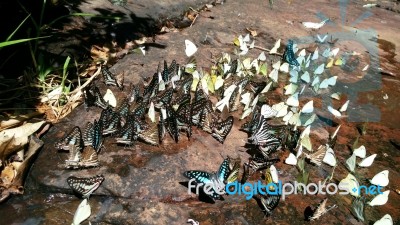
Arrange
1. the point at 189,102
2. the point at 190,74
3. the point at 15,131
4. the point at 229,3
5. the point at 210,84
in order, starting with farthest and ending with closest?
the point at 229,3 → the point at 190,74 → the point at 210,84 → the point at 189,102 → the point at 15,131

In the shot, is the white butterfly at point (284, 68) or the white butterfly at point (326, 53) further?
the white butterfly at point (326, 53)

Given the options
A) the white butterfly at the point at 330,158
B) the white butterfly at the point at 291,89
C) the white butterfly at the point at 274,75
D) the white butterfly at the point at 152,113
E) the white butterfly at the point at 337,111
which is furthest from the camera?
the white butterfly at the point at 274,75

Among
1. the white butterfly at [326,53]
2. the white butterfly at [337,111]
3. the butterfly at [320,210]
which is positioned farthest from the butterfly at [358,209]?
the white butterfly at [326,53]

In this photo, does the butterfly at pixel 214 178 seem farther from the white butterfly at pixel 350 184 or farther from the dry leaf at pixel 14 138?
the dry leaf at pixel 14 138

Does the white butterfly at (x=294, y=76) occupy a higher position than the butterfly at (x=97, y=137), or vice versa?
the butterfly at (x=97, y=137)

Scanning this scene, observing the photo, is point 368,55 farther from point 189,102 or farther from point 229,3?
point 189,102

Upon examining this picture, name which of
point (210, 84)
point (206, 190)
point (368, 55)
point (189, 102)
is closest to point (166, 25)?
point (210, 84)
